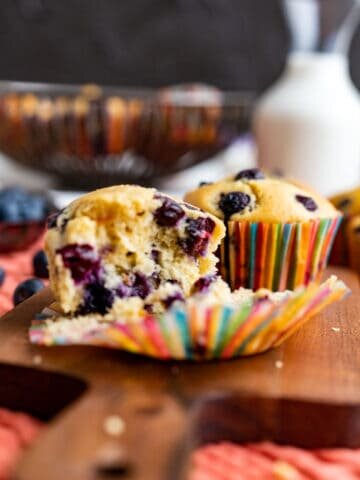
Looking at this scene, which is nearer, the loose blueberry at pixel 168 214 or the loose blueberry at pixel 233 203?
the loose blueberry at pixel 168 214

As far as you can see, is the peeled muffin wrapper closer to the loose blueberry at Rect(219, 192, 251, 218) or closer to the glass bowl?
the loose blueberry at Rect(219, 192, 251, 218)

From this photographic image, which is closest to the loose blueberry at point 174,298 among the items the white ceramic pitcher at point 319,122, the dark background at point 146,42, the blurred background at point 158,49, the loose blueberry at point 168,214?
the loose blueberry at point 168,214

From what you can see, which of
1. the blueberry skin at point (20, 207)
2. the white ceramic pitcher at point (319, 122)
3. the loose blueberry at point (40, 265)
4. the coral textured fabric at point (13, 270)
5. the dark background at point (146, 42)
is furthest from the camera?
the dark background at point (146, 42)

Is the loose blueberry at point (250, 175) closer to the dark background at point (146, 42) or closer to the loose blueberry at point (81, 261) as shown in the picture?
the loose blueberry at point (81, 261)

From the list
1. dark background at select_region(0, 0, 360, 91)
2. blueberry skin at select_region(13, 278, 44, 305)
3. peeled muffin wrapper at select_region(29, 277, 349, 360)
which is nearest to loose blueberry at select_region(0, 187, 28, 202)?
blueberry skin at select_region(13, 278, 44, 305)

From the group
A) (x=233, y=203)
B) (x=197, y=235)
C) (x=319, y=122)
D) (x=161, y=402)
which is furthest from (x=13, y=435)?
(x=319, y=122)

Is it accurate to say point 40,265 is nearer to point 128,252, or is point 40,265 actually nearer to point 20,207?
point 20,207
